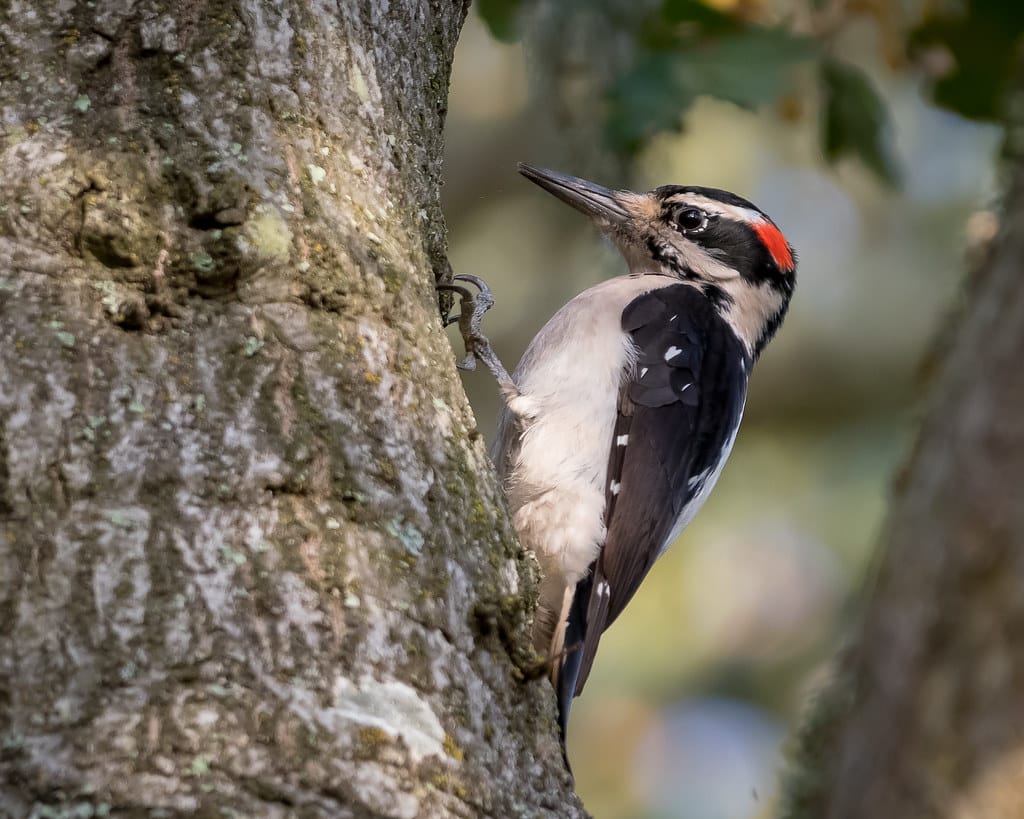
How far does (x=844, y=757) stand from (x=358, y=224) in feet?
5.20

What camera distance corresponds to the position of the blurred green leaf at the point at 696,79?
412 cm

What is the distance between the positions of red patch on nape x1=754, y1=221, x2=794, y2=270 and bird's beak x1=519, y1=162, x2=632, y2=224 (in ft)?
1.70

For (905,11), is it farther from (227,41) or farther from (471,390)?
(227,41)

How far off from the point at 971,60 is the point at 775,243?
3.36ft

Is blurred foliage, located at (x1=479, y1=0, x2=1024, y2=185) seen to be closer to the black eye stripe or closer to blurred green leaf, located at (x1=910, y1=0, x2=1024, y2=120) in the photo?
blurred green leaf, located at (x1=910, y1=0, x2=1024, y2=120)

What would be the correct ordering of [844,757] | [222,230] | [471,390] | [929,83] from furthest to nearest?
[471,390] → [929,83] → [222,230] → [844,757]

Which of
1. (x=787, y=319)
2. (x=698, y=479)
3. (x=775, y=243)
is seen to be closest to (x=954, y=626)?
(x=698, y=479)

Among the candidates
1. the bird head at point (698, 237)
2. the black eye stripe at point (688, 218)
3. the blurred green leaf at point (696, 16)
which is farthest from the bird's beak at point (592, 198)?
the blurred green leaf at point (696, 16)

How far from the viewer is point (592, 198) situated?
190 inches

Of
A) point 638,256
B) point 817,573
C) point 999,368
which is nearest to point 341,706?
point 999,368

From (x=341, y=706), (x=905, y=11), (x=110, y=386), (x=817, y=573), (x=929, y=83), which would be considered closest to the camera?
(x=341, y=706)

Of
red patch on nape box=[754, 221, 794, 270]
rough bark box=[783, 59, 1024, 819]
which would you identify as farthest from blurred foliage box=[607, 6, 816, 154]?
rough bark box=[783, 59, 1024, 819]

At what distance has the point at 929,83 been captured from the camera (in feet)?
14.6

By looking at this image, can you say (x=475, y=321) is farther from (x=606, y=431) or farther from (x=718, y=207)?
(x=718, y=207)
